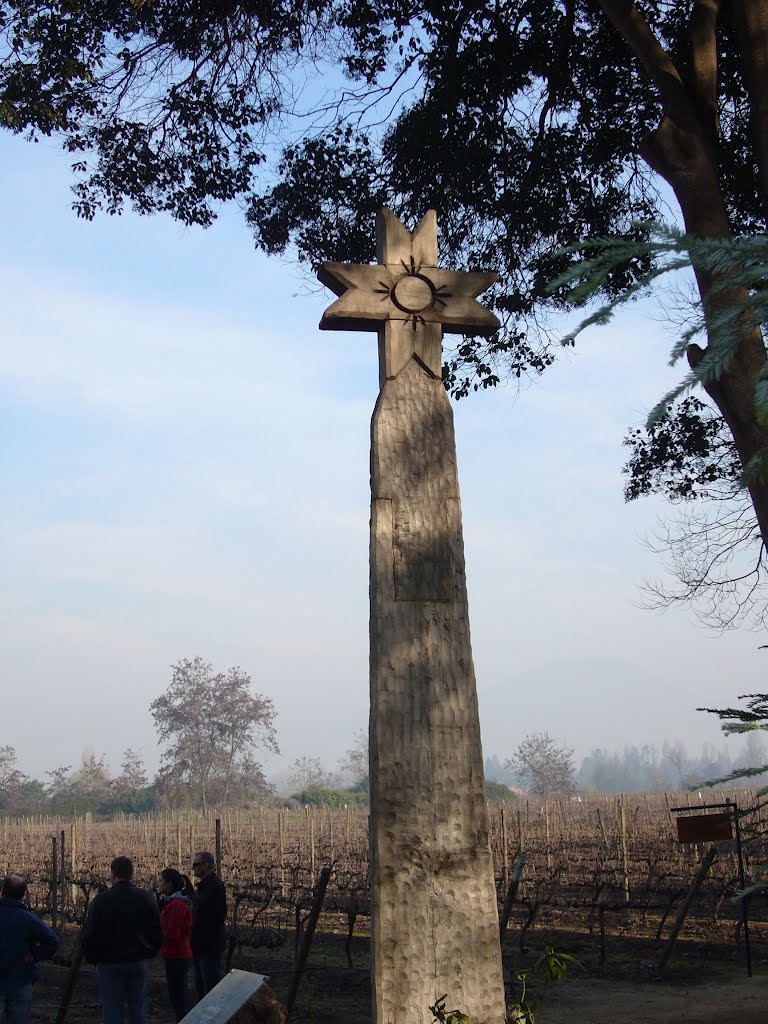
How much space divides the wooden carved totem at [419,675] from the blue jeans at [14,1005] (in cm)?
410

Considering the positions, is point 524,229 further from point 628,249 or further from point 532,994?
point 628,249

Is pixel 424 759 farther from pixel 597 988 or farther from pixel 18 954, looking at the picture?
pixel 597 988

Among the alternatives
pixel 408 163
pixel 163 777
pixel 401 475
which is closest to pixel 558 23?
pixel 408 163

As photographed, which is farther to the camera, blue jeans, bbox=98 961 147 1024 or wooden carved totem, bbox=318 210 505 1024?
blue jeans, bbox=98 961 147 1024

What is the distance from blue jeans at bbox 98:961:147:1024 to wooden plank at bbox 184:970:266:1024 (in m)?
2.15

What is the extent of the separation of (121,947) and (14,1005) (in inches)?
30.3

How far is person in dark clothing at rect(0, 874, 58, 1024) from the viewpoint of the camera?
6.37 metres

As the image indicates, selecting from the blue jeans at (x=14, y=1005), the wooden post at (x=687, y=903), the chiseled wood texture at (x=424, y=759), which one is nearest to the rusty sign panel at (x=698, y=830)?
the wooden post at (x=687, y=903)

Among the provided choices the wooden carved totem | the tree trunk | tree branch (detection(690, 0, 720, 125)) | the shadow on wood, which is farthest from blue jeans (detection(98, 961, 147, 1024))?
tree branch (detection(690, 0, 720, 125))

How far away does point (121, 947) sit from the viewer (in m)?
6.32

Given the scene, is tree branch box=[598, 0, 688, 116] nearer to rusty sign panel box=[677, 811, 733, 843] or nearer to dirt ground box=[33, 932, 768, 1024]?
rusty sign panel box=[677, 811, 733, 843]

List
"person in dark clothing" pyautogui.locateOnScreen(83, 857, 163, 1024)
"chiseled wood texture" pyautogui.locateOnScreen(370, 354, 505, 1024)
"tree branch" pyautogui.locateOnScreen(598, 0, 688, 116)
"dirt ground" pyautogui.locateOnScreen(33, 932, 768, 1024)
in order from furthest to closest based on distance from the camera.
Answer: "dirt ground" pyautogui.locateOnScreen(33, 932, 768, 1024), "tree branch" pyautogui.locateOnScreen(598, 0, 688, 116), "person in dark clothing" pyautogui.locateOnScreen(83, 857, 163, 1024), "chiseled wood texture" pyautogui.locateOnScreen(370, 354, 505, 1024)

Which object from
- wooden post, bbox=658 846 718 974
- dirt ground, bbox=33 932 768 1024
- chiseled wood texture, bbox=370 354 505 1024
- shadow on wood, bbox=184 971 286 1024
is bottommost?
dirt ground, bbox=33 932 768 1024

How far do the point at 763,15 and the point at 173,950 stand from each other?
759 centimetres
